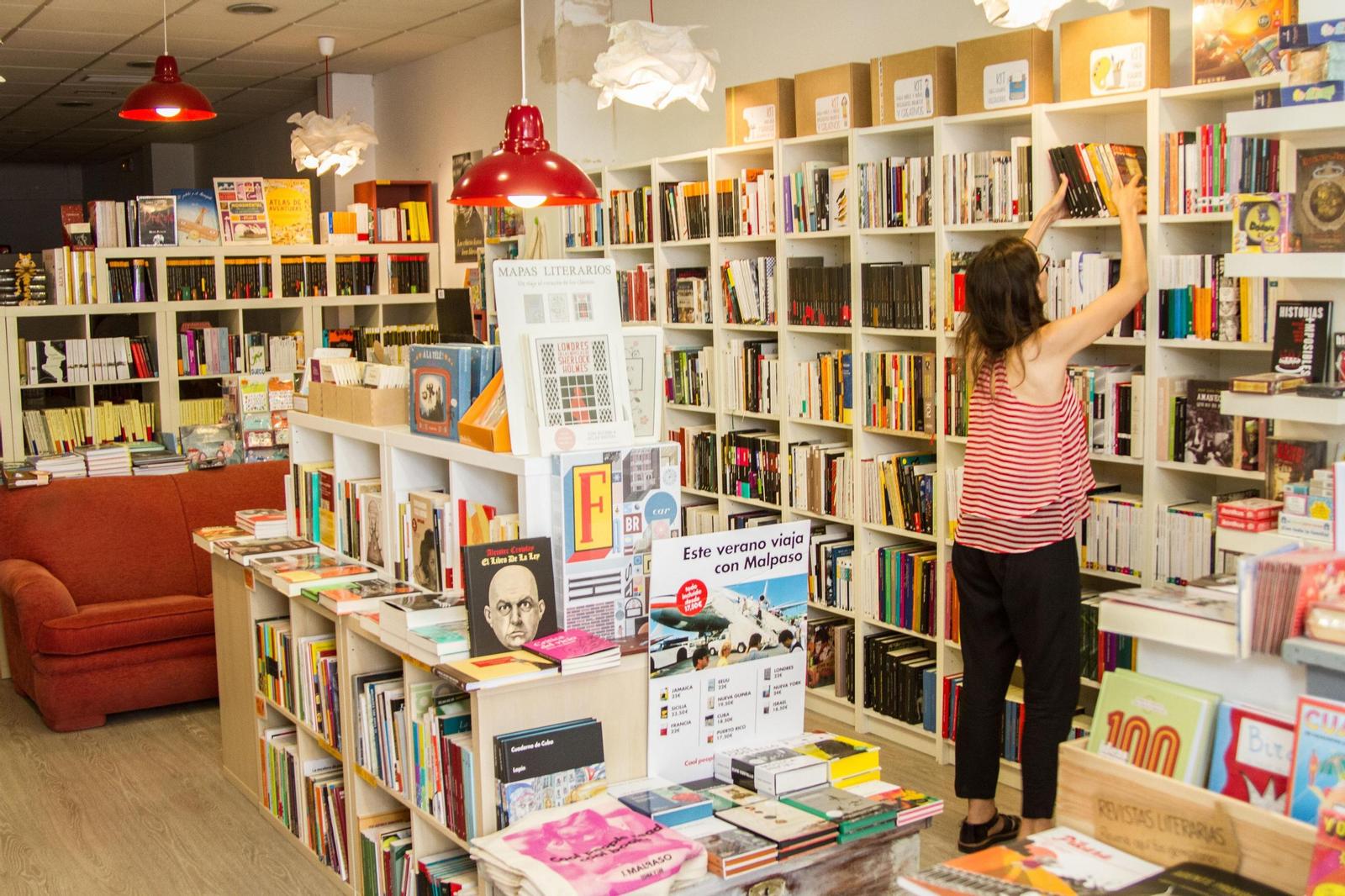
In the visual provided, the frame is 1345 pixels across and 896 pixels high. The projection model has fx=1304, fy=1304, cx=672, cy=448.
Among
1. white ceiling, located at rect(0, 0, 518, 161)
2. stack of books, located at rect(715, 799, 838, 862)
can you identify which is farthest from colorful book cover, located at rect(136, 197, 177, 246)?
stack of books, located at rect(715, 799, 838, 862)

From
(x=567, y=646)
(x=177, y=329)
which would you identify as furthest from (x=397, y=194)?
(x=567, y=646)

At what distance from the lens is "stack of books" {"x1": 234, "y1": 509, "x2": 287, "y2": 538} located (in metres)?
4.75

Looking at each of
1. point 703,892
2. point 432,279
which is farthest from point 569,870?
point 432,279

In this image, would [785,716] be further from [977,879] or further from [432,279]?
[432,279]

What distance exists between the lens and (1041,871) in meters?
1.91

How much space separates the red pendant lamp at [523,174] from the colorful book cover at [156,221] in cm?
451

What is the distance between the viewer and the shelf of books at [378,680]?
2.99m

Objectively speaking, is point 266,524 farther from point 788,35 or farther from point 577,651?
point 788,35

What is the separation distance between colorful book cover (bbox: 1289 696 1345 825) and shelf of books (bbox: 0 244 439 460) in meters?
6.10

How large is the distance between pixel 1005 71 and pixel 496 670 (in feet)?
9.05

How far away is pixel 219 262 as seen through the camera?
796 cm

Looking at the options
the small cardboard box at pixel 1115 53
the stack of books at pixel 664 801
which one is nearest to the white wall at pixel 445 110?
the small cardboard box at pixel 1115 53

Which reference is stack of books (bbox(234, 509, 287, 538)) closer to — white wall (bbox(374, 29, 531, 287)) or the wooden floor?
the wooden floor

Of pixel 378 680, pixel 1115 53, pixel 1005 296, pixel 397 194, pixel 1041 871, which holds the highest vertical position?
pixel 397 194
